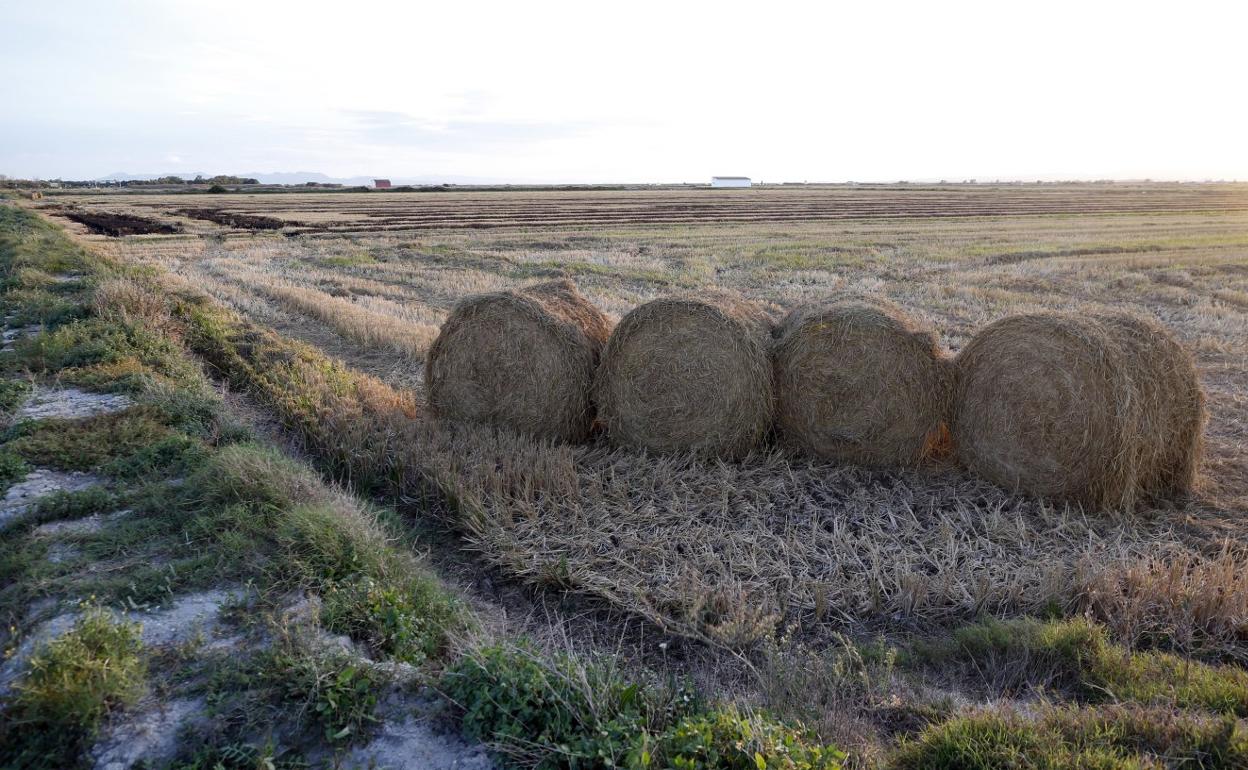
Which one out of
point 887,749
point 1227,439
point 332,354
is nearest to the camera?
point 887,749

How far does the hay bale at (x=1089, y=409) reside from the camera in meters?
5.95

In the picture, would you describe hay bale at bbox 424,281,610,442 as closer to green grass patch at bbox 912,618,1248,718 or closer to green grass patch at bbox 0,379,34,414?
green grass patch at bbox 0,379,34,414

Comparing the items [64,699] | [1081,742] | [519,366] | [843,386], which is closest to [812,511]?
[843,386]

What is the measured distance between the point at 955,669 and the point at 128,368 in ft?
27.0

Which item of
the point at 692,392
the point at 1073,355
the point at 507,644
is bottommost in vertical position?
the point at 507,644

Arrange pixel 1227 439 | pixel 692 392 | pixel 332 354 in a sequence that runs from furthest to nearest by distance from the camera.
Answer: pixel 332 354
pixel 1227 439
pixel 692 392

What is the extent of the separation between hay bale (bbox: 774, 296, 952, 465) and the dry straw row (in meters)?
0.01

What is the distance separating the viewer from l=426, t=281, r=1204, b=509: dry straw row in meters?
6.04

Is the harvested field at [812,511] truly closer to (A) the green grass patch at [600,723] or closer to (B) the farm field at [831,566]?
(B) the farm field at [831,566]

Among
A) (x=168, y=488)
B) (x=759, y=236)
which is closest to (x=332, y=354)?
(x=168, y=488)

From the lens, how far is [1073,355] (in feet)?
19.9

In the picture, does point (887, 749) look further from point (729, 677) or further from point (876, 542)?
point (876, 542)

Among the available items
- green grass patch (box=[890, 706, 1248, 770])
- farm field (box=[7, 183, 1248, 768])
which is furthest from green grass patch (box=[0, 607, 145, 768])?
green grass patch (box=[890, 706, 1248, 770])

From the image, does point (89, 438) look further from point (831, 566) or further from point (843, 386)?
point (843, 386)
